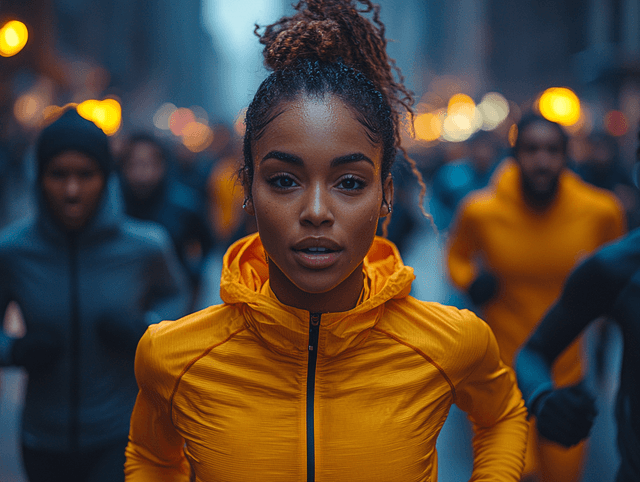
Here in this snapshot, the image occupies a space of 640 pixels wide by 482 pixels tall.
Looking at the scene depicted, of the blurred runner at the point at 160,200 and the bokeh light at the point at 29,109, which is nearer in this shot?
the blurred runner at the point at 160,200

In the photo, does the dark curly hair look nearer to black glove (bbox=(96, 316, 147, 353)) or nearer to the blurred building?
black glove (bbox=(96, 316, 147, 353))

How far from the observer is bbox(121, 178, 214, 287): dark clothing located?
5.71 meters

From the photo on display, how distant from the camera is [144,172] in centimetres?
568

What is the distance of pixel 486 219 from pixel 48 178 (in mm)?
2863

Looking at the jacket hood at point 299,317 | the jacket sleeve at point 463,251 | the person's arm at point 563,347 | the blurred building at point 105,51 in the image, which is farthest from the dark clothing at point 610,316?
the blurred building at point 105,51

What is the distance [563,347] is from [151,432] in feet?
5.05

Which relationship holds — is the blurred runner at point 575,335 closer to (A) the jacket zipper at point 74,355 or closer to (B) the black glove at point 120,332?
(B) the black glove at point 120,332

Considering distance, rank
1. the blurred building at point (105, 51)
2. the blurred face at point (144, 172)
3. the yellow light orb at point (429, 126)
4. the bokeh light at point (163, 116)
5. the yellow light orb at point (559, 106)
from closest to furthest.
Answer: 1. the blurred face at point (144, 172)
2. the yellow light orb at point (559, 106)
3. the blurred building at point (105, 51)
4. the yellow light orb at point (429, 126)
5. the bokeh light at point (163, 116)

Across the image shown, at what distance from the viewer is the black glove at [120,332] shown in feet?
9.75

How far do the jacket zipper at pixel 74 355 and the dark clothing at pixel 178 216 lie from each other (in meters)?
2.60

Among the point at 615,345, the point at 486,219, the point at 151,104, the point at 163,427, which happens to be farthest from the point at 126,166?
the point at 151,104

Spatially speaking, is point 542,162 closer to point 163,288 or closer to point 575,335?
point 575,335

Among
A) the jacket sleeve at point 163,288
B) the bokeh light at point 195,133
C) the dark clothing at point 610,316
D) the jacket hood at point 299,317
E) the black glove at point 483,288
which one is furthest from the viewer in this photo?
the bokeh light at point 195,133

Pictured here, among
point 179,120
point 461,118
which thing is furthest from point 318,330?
point 179,120
